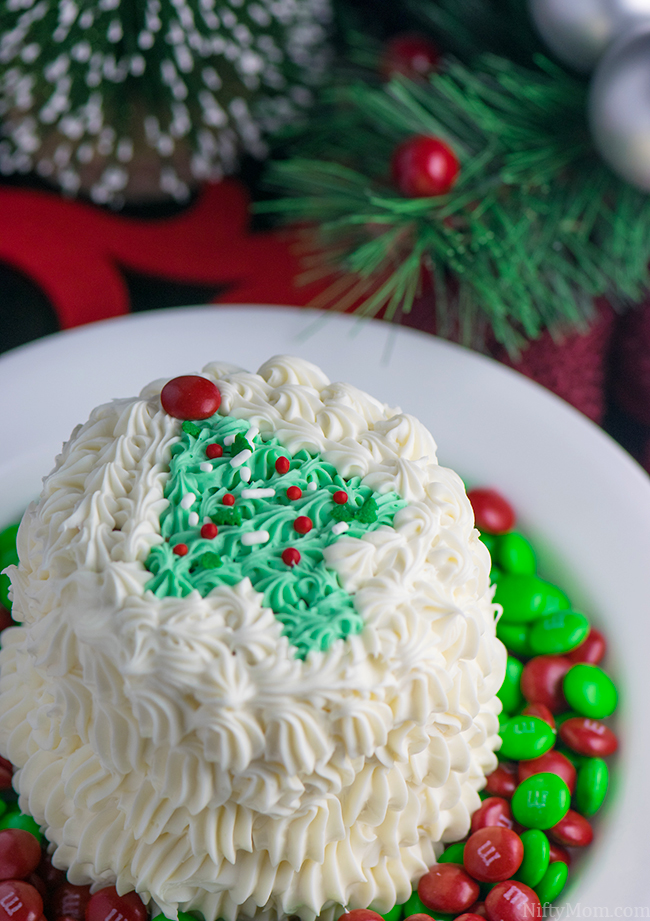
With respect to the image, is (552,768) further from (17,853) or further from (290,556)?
(17,853)

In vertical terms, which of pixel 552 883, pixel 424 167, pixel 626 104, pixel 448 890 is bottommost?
pixel 448 890

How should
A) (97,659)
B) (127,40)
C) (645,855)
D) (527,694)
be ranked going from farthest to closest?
(127,40) → (527,694) → (645,855) → (97,659)

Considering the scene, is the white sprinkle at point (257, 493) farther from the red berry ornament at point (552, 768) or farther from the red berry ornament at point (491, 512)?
the red berry ornament at point (552, 768)

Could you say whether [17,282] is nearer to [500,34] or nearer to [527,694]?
[500,34]

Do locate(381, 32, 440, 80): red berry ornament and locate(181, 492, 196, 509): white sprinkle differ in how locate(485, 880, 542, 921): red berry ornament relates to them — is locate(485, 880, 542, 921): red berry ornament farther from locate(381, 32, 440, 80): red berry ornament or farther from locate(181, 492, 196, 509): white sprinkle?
locate(381, 32, 440, 80): red berry ornament

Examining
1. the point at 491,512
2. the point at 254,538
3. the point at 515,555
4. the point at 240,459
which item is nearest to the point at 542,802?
the point at 515,555

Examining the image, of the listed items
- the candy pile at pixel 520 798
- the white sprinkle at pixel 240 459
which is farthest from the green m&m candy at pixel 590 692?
the white sprinkle at pixel 240 459

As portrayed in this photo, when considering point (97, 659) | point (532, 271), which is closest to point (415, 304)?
point (532, 271)
